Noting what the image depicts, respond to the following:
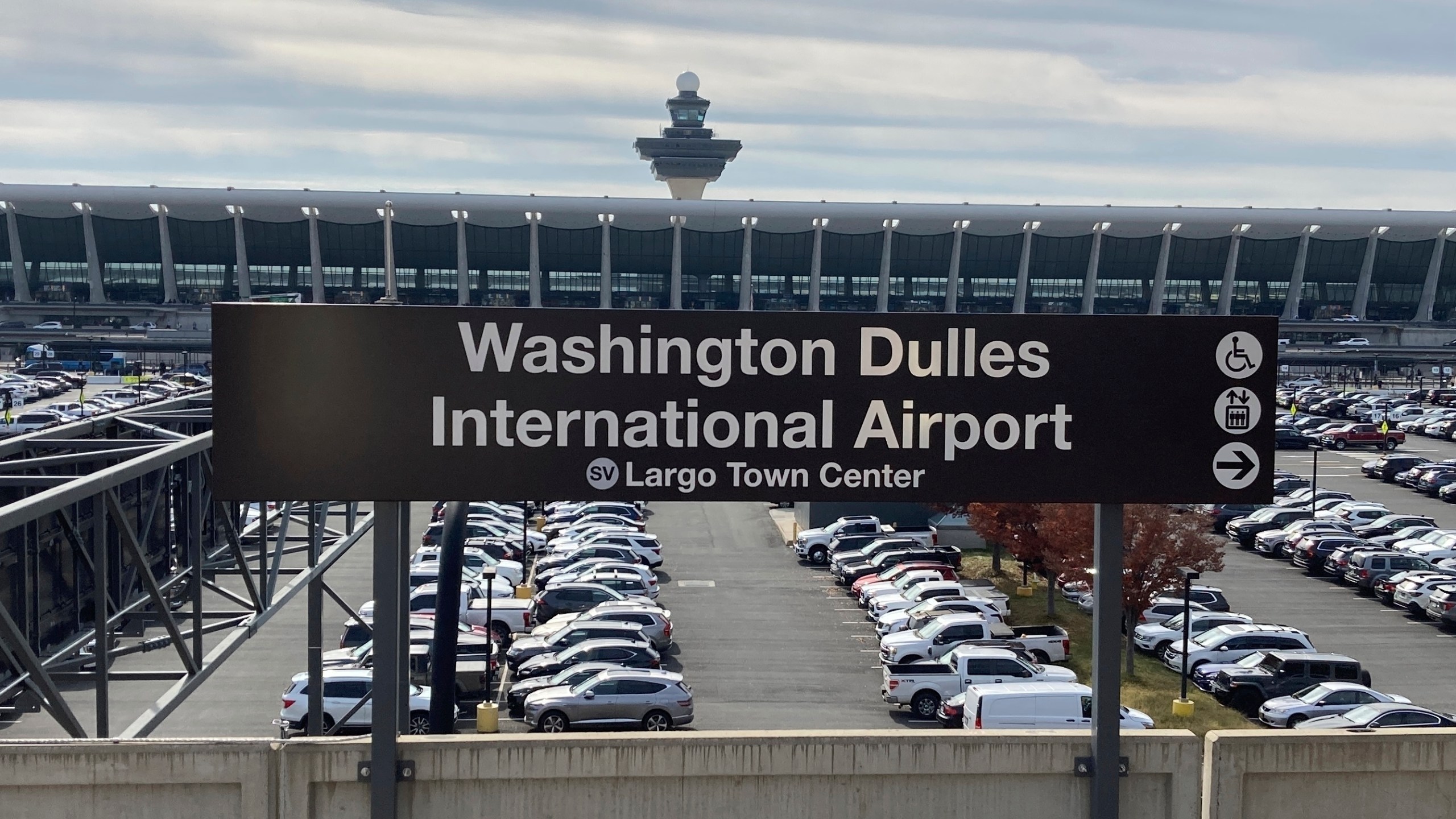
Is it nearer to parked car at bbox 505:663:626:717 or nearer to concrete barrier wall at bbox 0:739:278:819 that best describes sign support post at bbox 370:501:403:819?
concrete barrier wall at bbox 0:739:278:819

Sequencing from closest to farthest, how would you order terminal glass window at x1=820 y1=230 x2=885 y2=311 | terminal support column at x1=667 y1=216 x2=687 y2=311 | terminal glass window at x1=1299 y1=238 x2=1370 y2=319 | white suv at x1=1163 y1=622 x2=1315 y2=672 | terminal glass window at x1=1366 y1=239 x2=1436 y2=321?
white suv at x1=1163 y1=622 x2=1315 y2=672, terminal support column at x1=667 y1=216 x2=687 y2=311, terminal glass window at x1=820 y1=230 x2=885 y2=311, terminal glass window at x1=1299 y1=238 x2=1370 y2=319, terminal glass window at x1=1366 y1=239 x2=1436 y2=321

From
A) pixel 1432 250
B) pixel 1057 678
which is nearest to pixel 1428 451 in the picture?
pixel 1057 678

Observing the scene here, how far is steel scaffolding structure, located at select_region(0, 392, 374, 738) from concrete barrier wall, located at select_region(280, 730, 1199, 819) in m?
1.92

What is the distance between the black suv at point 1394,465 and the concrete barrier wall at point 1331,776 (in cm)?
4567

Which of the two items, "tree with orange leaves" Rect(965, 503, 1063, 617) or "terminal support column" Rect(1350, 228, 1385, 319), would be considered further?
"terminal support column" Rect(1350, 228, 1385, 319)

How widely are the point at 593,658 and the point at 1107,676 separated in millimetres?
18083

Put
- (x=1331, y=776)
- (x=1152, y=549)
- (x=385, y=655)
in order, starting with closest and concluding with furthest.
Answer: (x=385, y=655) < (x=1331, y=776) < (x=1152, y=549)

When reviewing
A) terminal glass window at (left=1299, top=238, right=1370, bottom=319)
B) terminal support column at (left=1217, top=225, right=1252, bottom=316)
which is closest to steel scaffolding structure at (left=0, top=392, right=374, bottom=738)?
terminal support column at (left=1217, top=225, right=1252, bottom=316)

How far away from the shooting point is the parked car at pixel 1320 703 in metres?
20.8

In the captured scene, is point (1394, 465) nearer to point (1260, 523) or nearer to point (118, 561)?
point (1260, 523)

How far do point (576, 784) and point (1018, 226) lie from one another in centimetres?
10254

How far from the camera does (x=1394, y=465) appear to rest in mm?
47250

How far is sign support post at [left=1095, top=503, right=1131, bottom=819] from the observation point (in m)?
6.25

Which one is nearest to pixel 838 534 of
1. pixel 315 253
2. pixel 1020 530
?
pixel 1020 530
